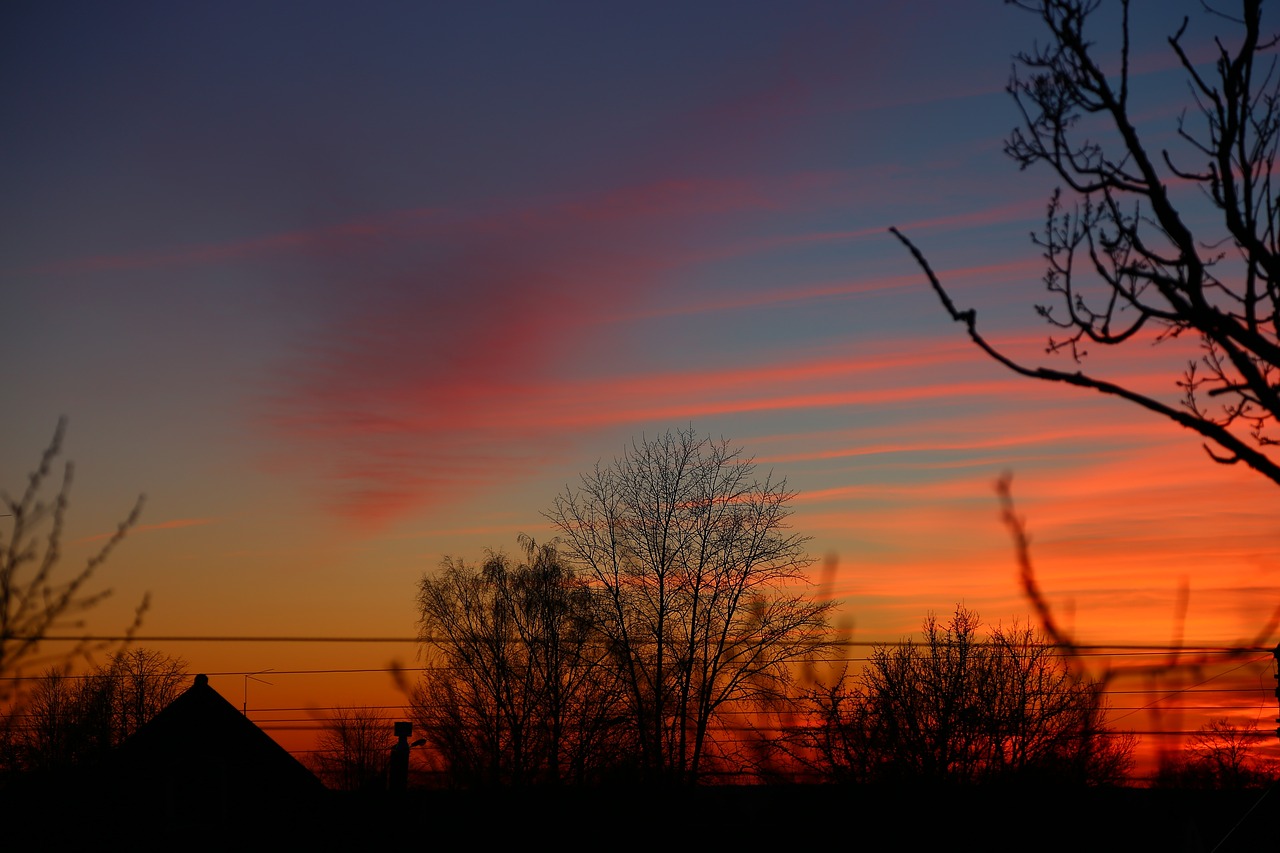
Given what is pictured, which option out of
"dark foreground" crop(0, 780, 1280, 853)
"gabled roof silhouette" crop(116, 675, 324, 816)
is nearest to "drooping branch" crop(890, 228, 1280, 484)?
"dark foreground" crop(0, 780, 1280, 853)

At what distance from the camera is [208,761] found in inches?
1275

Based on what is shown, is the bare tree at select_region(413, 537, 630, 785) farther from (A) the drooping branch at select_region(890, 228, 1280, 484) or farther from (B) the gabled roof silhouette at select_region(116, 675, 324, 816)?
(A) the drooping branch at select_region(890, 228, 1280, 484)

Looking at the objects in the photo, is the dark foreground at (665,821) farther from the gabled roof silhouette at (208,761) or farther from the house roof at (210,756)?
the house roof at (210,756)

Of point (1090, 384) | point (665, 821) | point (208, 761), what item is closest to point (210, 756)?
point (208, 761)

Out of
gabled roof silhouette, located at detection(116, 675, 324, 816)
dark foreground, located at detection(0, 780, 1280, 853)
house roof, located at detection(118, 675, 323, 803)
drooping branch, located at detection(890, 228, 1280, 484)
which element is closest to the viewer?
drooping branch, located at detection(890, 228, 1280, 484)

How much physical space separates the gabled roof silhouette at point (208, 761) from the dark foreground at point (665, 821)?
9.3 inches

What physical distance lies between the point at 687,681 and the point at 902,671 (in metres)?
7.75

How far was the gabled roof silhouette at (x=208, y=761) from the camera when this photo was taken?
103 feet

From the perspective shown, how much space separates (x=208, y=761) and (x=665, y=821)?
12563 millimetres

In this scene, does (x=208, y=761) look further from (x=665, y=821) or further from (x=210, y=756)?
(x=665, y=821)

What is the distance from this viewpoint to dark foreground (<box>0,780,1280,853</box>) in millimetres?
28969

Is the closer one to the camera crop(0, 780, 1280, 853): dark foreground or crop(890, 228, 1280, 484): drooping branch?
crop(890, 228, 1280, 484): drooping branch

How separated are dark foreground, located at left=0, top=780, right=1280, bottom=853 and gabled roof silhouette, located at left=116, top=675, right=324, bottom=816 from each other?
9.3 inches

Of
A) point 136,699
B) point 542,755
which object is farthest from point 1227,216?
point 136,699
